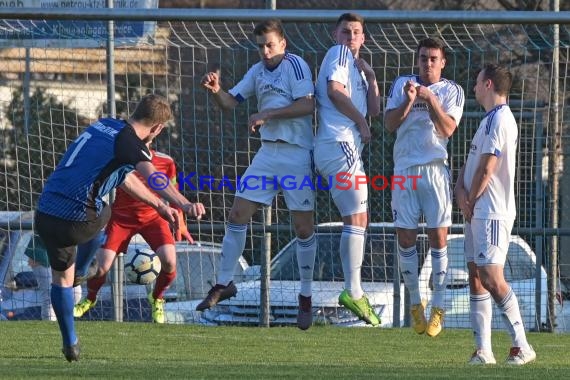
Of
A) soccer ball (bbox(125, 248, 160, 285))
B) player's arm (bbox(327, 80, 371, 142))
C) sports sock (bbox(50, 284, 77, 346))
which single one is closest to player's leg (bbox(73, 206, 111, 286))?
sports sock (bbox(50, 284, 77, 346))

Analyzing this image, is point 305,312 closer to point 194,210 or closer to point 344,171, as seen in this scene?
point 344,171

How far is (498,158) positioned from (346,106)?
170 centimetres

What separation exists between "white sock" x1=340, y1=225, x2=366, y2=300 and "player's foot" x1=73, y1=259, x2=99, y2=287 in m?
2.24

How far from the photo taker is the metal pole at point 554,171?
13.8 m

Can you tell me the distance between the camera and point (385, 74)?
583 inches

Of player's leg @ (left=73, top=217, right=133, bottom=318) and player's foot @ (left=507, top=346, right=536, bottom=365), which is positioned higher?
player's leg @ (left=73, top=217, right=133, bottom=318)

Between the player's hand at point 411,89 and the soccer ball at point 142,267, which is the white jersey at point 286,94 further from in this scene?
the soccer ball at point 142,267

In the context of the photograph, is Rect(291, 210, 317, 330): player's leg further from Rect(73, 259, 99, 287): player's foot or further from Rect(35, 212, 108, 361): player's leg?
Rect(35, 212, 108, 361): player's leg

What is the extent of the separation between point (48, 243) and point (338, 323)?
567 centimetres

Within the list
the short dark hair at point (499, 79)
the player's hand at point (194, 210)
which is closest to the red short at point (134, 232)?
the short dark hair at point (499, 79)

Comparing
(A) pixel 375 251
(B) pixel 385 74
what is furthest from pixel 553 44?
(A) pixel 375 251

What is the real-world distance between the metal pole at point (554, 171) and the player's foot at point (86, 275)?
481 cm

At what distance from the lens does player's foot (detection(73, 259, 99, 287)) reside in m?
11.4

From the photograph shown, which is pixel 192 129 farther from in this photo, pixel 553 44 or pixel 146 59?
pixel 553 44
